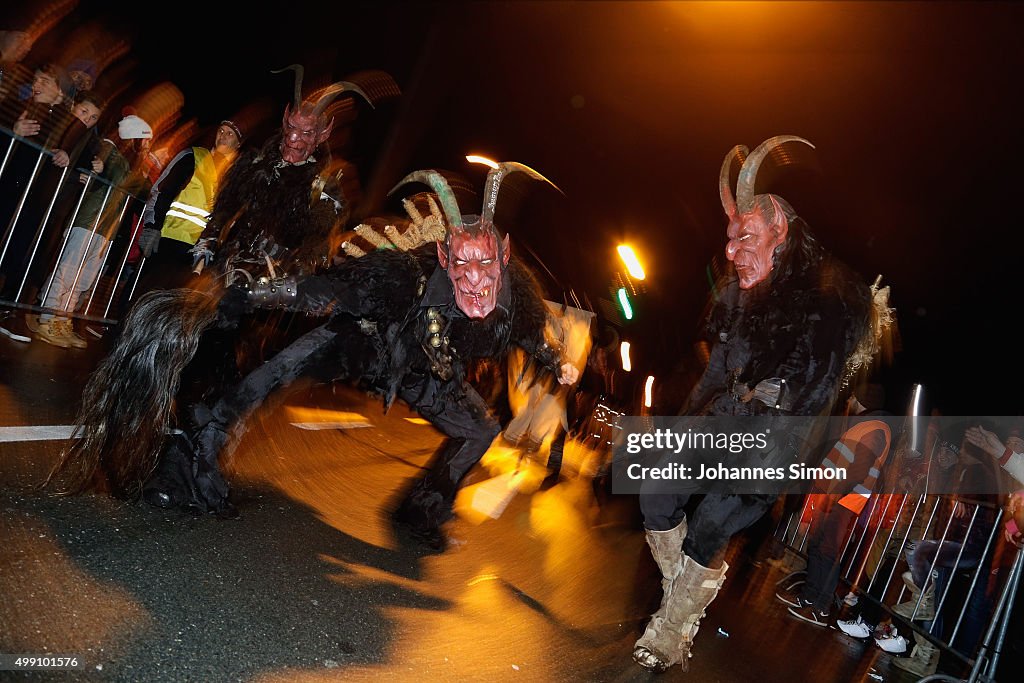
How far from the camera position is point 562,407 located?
25.9ft

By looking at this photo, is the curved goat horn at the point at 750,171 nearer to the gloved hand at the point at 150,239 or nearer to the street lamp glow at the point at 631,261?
the gloved hand at the point at 150,239

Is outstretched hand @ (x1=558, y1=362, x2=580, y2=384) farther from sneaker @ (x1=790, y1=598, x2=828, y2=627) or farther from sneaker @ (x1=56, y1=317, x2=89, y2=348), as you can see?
sneaker @ (x1=56, y1=317, x2=89, y2=348)

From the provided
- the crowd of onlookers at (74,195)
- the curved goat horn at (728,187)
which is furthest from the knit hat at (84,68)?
the curved goat horn at (728,187)

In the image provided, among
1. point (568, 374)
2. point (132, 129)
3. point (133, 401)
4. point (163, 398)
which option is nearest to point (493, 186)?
point (568, 374)

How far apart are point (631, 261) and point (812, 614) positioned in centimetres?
1568

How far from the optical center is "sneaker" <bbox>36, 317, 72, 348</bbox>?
20.2 feet

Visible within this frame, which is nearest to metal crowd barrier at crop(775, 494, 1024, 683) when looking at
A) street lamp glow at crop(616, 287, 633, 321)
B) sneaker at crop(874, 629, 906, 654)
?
sneaker at crop(874, 629, 906, 654)

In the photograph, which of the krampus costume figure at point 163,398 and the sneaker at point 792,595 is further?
the sneaker at point 792,595

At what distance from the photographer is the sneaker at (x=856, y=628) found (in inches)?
207

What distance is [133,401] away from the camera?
10.9 feet

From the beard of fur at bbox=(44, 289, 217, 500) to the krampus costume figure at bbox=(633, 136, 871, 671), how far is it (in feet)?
8.13

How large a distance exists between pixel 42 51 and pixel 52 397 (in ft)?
17.8

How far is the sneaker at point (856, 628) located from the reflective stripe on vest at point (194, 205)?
5.72 metres

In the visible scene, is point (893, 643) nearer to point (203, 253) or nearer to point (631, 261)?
point (203, 253)
